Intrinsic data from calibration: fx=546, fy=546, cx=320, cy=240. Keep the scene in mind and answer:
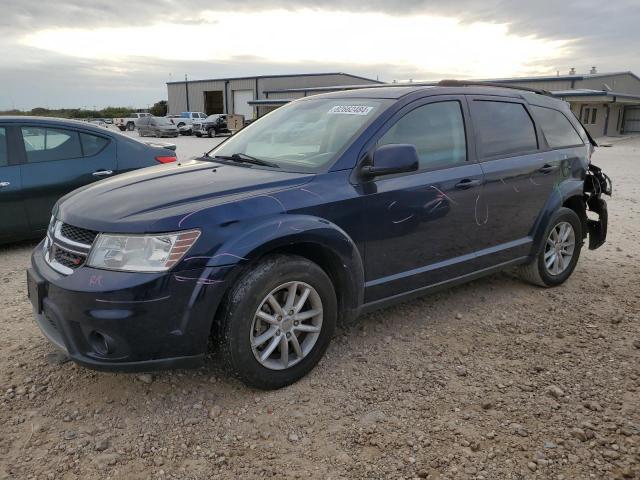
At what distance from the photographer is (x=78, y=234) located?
3035 mm

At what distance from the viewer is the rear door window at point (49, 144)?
6047mm

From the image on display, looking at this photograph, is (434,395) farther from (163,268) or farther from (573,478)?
(163,268)

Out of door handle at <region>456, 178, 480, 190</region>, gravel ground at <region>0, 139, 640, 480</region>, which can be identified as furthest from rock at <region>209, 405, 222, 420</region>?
door handle at <region>456, 178, 480, 190</region>

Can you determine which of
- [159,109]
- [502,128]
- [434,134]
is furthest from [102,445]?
[159,109]

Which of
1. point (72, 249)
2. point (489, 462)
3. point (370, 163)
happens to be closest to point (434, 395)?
point (489, 462)

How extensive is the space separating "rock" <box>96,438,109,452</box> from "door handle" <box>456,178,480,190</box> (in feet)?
9.29

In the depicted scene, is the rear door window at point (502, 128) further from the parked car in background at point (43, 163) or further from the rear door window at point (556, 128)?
the parked car in background at point (43, 163)

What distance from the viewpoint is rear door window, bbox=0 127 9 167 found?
5.86 meters

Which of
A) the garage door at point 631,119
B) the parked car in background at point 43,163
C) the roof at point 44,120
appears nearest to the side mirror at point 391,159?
the parked car in background at point 43,163

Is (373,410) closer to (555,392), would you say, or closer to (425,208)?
(555,392)

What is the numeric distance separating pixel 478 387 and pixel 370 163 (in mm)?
1554

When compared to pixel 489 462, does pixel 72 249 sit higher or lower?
higher

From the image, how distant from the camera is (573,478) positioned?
255 centimetres

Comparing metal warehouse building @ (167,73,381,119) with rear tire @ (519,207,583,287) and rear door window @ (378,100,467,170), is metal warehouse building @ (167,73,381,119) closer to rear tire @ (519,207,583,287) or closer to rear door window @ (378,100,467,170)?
rear tire @ (519,207,583,287)
